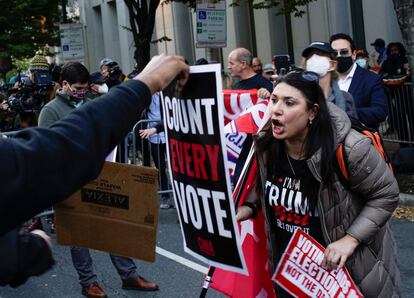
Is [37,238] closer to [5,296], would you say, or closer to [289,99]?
[289,99]

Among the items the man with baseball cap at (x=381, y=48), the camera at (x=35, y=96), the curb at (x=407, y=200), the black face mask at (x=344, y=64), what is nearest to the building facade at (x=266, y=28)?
the man with baseball cap at (x=381, y=48)

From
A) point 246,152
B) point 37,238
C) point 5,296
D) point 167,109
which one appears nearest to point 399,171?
point 5,296

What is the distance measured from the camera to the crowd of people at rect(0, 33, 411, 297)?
1.58m

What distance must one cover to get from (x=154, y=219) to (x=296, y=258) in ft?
2.72

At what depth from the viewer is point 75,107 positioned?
5.56m

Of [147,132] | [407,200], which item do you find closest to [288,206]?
[147,132]

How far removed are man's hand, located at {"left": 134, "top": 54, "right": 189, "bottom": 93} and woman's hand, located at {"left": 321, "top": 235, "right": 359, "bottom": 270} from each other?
1.15 m

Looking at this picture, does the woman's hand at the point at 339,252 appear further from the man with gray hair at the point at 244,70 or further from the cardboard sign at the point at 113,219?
the man with gray hair at the point at 244,70

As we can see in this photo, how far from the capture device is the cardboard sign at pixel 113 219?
252 cm

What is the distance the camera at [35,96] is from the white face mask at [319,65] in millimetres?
5785

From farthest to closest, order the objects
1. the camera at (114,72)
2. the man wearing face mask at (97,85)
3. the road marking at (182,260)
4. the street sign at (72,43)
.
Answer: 1. the street sign at (72,43)
2. the camera at (114,72)
3. the man wearing face mask at (97,85)
4. the road marking at (182,260)

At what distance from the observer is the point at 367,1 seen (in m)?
15.8

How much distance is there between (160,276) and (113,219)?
3802mm

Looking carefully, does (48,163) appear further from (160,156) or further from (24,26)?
(24,26)
